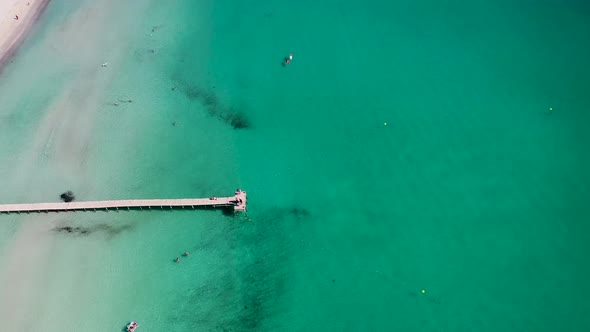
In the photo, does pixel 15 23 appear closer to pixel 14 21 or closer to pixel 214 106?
pixel 14 21

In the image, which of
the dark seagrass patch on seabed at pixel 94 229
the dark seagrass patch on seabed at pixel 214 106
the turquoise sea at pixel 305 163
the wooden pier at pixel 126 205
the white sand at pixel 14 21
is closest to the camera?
the turquoise sea at pixel 305 163

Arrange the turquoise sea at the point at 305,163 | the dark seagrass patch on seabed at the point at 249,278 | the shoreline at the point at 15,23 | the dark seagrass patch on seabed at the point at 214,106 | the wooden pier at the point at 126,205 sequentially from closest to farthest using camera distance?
1. the dark seagrass patch on seabed at the point at 249,278
2. the turquoise sea at the point at 305,163
3. the wooden pier at the point at 126,205
4. the dark seagrass patch on seabed at the point at 214,106
5. the shoreline at the point at 15,23

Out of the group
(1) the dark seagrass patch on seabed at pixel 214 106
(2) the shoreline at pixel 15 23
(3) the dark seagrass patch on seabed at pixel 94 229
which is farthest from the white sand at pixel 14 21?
(3) the dark seagrass patch on seabed at pixel 94 229

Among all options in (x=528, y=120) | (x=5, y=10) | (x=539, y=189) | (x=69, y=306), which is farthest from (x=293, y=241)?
(x=5, y=10)

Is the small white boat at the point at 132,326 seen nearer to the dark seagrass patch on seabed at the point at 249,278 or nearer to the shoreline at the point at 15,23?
the dark seagrass patch on seabed at the point at 249,278

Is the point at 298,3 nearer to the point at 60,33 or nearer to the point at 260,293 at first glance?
the point at 60,33
